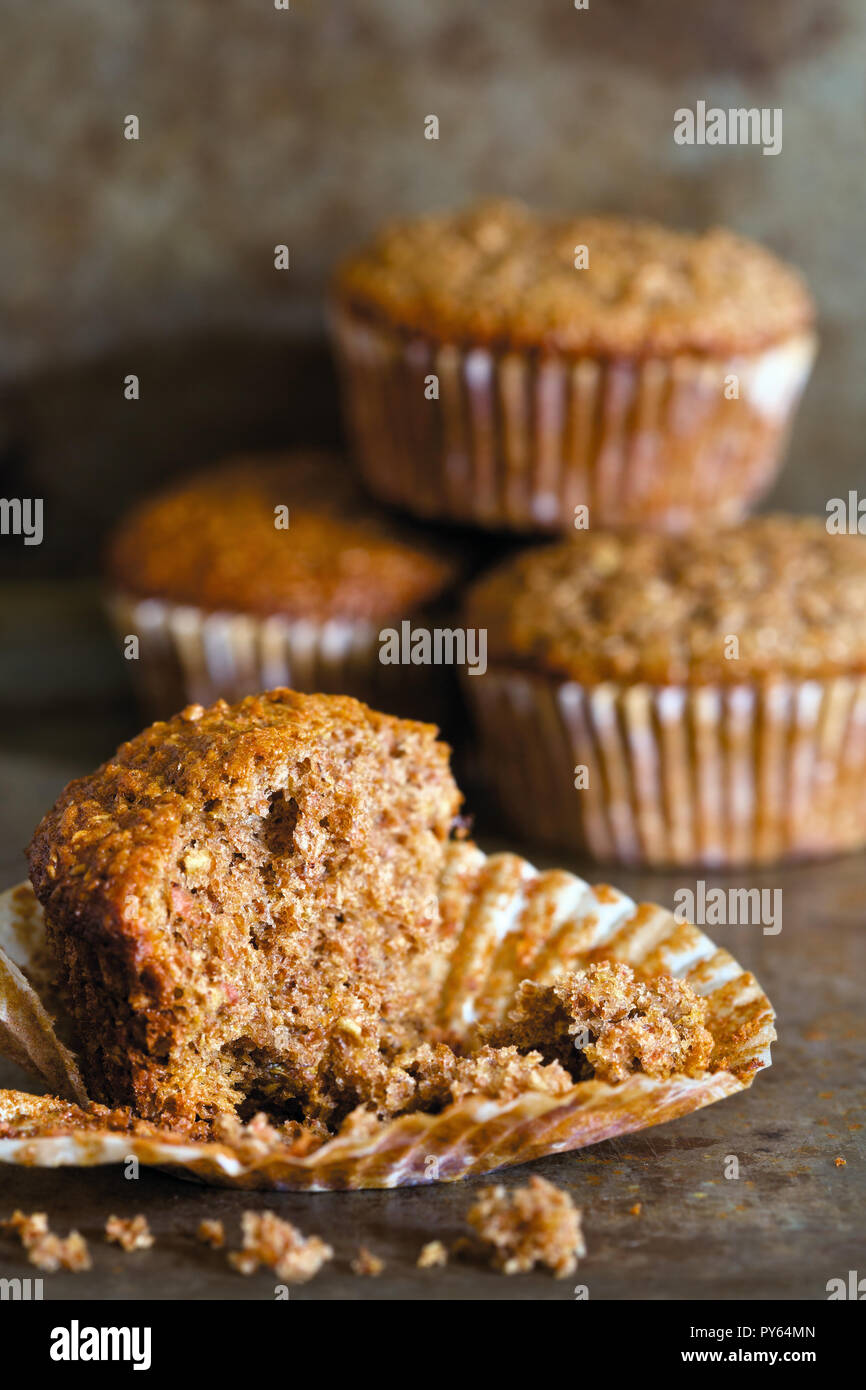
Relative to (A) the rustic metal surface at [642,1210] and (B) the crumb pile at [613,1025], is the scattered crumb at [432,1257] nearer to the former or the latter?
(A) the rustic metal surface at [642,1210]

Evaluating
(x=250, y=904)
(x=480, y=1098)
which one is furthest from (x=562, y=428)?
(x=480, y=1098)

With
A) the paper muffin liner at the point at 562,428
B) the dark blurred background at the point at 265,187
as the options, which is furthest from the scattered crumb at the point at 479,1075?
the dark blurred background at the point at 265,187

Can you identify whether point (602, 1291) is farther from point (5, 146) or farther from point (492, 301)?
point (5, 146)

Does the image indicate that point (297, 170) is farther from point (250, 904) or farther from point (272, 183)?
point (250, 904)

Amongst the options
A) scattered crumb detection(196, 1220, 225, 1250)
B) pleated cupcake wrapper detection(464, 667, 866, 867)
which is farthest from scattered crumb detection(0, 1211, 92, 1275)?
pleated cupcake wrapper detection(464, 667, 866, 867)

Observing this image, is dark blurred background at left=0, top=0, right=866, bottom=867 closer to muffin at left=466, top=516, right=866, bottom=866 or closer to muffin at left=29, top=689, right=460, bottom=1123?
muffin at left=466, top=516, right=866, bottom=866

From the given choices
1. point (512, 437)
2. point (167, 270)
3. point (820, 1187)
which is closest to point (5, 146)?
point (167, 270)
